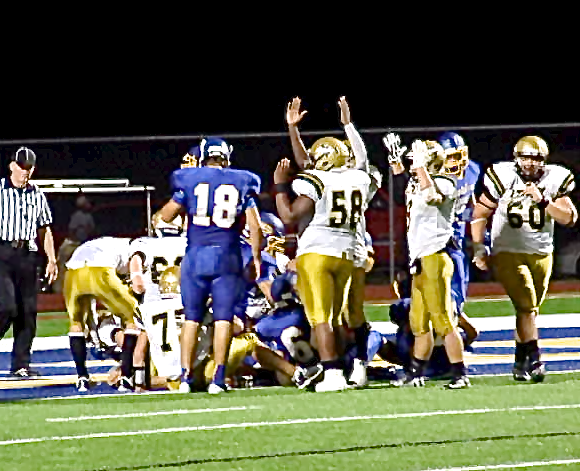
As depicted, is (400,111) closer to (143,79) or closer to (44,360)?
(143,79)

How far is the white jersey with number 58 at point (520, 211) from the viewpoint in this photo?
8242 millimetres

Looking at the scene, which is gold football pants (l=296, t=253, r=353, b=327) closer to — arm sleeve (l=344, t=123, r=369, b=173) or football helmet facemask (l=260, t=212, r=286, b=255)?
arm sleeve (l=344, t=123, r=369, b=173)

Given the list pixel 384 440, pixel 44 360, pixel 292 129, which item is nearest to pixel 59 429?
pixel 384 440

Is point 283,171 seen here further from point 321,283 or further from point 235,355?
point 235,355

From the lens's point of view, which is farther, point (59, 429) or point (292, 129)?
point (292, 129)

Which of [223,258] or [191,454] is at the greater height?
[223,258]

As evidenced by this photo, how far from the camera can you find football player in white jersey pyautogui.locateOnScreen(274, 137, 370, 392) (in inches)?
317

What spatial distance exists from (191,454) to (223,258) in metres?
2.50

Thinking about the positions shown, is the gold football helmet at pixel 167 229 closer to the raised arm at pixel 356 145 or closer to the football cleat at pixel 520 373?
the raised arm at pixel 356 145

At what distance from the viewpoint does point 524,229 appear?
325 inches

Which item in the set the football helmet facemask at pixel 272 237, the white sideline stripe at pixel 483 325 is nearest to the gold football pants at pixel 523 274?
the football helmet facemask at pixel 272 237

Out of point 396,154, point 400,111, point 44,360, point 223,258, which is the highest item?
point 400,111

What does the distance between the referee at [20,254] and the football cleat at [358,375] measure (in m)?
2.15

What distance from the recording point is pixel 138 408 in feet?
23.9
